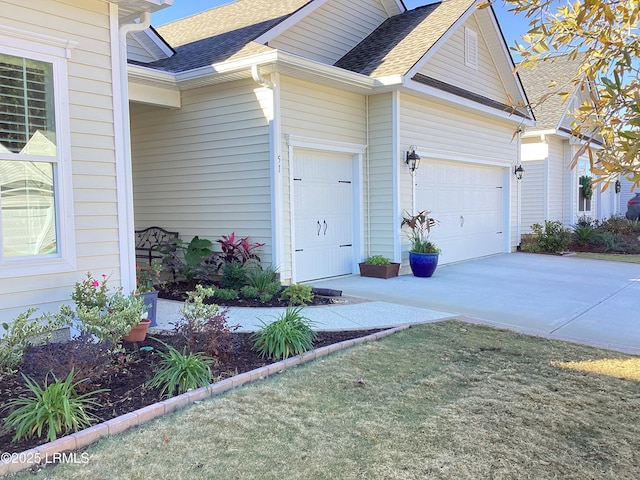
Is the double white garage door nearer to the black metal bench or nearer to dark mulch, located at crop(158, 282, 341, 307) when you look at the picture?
dark mulch, located at crop(158, 282, 341, 307)

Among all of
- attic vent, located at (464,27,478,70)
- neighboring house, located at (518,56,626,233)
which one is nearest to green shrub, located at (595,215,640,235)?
neighboring house, located at (518,56,626,233)

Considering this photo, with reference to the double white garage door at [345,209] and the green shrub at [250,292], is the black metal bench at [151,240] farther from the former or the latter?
the green shrub at [250,292]

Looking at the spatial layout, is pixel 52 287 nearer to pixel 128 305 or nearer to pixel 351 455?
pixel 128 305

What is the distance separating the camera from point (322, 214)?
894cm

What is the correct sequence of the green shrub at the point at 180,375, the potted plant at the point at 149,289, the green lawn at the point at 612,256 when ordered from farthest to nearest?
1. the green lawn at the point at 612,256
2. the potted plant at the point at 149,289
3. the green shrub at the point at 180,375

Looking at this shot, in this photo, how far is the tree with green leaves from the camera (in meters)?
2.72

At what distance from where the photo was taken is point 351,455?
2936mm

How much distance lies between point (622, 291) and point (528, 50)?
6.11 m

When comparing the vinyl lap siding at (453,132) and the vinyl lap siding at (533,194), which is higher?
the vinyl lap siding at (453,132)

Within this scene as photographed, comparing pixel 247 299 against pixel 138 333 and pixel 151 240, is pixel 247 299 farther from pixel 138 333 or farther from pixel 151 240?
pixel 151 240

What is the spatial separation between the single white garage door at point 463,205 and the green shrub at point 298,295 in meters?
4.06

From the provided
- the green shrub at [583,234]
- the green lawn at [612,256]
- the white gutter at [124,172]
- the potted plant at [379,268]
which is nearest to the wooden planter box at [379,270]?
the potted plant at [379,268]

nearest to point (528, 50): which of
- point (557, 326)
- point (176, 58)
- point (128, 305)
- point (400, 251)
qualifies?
point (557, 326)

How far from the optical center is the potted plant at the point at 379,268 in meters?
9.12
